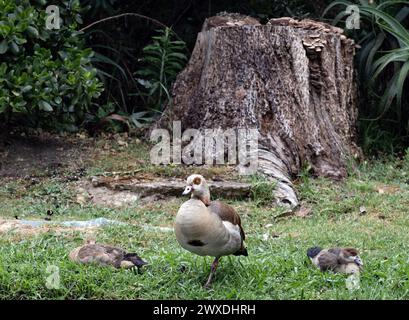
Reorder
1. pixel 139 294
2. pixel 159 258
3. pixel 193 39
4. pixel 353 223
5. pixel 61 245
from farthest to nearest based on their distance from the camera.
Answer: pixel 193 39
pixel 353 223
pixel 61 245
pixel 159 258
pixel 139 294

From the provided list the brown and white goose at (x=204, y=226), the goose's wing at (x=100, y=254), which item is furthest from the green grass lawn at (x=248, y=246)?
the brown and white goose at (x=204, y=226)

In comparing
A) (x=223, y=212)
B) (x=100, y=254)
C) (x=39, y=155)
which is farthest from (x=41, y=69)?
(x=223, y=212)

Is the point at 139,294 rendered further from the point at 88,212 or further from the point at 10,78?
the point at 10,78

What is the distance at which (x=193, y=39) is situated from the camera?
13539 mm

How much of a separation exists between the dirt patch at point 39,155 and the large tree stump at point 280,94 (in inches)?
57.6

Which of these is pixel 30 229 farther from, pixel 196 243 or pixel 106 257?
pixel 196 243

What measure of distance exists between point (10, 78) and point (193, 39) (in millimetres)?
4680

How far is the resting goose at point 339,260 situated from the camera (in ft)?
18.5

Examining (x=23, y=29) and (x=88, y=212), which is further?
(x=23, y=29)

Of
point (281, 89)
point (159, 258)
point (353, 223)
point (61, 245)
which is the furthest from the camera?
point (281, 89)

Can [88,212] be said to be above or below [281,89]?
below

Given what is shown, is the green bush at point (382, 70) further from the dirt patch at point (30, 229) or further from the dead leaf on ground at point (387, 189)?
the dirt patch at point (30, 229)

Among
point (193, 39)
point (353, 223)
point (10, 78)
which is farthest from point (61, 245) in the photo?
point (193, 39)

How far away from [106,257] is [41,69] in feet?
15.3
